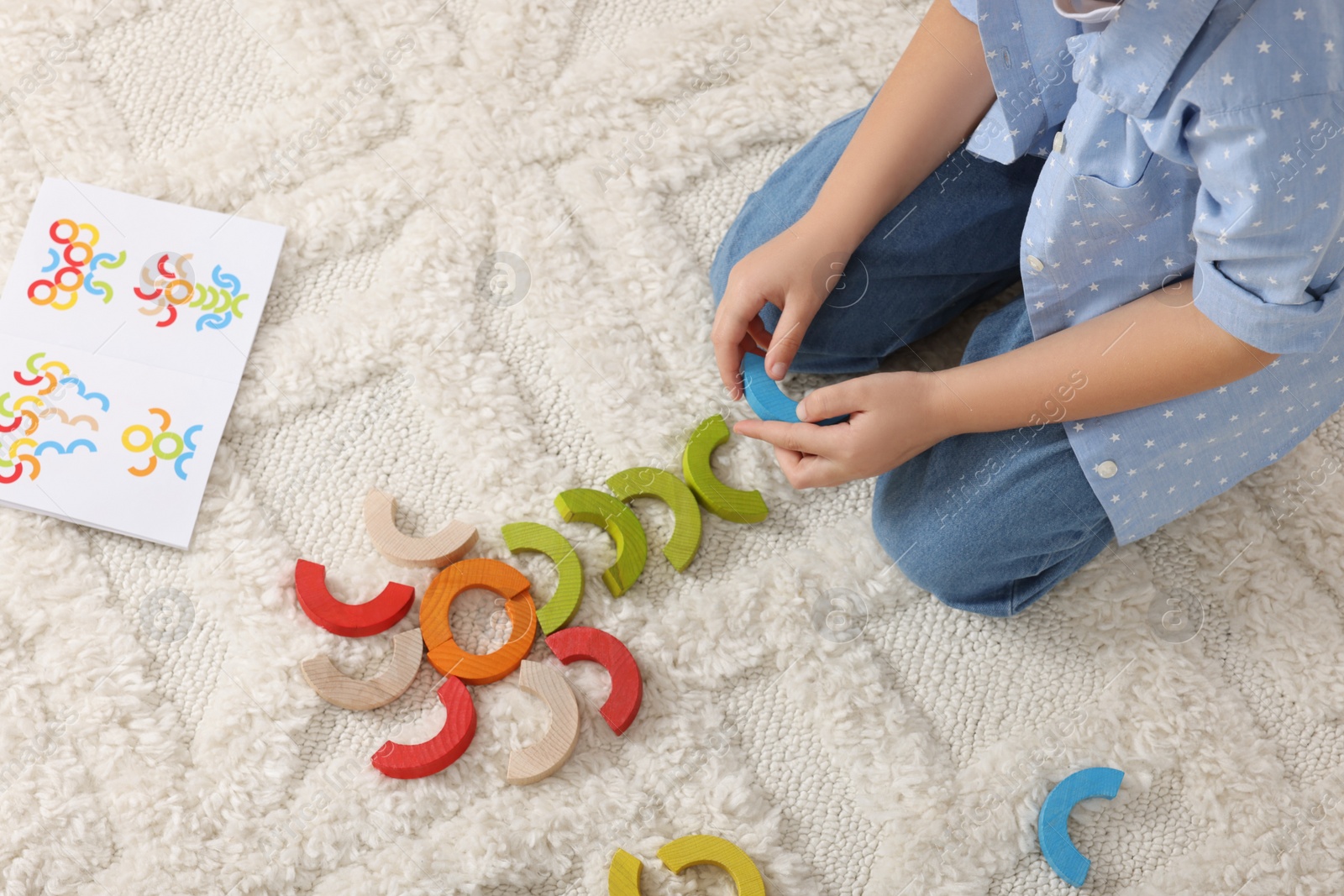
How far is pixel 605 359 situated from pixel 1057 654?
1.48 ft

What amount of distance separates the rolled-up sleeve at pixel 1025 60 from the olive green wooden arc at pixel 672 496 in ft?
1.16

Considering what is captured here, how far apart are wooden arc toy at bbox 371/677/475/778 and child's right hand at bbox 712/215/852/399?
0.34 m

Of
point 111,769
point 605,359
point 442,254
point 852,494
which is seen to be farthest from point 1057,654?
point 111,769

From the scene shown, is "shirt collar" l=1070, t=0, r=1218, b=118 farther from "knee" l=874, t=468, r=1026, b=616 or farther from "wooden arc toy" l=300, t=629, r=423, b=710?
"wooden arc toy" l=300, t=629, r=423, b=710

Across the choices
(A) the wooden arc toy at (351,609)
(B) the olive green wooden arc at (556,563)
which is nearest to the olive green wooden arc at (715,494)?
(B) the olive green wooden arc at (556,563)

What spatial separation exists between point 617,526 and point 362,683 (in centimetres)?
23

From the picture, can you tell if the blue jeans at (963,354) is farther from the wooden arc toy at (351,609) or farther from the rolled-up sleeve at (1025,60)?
the wooden arc toy at (351,609)

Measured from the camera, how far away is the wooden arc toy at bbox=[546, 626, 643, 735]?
0.73m

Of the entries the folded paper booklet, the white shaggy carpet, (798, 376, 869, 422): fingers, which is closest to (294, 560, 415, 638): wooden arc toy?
the white shaggy carpet

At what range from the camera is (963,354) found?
2.66 ft

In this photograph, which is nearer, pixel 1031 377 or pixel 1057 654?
pixel 1031 377

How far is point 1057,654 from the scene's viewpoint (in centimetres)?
79

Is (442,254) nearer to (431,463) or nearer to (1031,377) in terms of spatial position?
(431,463)

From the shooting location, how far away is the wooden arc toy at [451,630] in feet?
2.43
